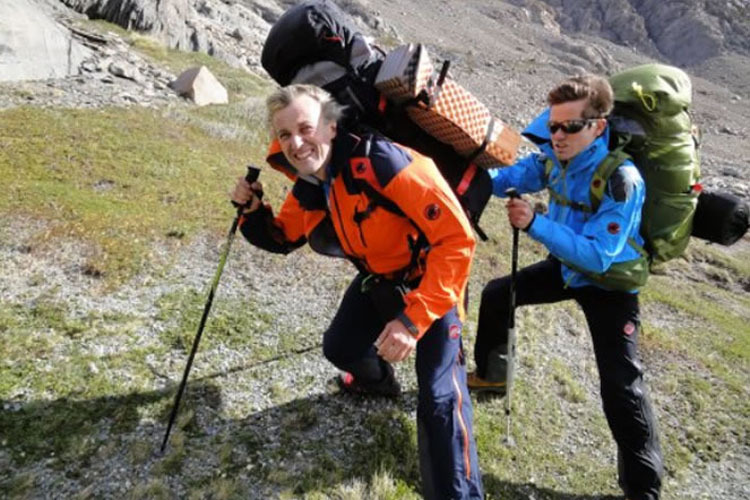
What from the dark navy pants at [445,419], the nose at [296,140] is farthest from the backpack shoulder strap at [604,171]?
the nose at [296,140]

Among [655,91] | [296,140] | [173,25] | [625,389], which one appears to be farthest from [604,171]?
[173,25]

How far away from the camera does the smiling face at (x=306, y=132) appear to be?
4.19 m

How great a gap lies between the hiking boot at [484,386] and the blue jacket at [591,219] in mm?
2056

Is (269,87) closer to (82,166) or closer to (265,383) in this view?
(82,166)

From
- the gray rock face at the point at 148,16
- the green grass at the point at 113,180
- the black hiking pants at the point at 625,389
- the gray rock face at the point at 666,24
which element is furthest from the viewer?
the gray rock face at the point at 666,24

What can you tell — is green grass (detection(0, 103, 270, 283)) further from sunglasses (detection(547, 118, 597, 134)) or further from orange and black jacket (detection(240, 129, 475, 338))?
sunglasses (detection(547, 118, 597, 134))

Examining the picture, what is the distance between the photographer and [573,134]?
471 centimetres

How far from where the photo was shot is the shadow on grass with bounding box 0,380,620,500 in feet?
16.6

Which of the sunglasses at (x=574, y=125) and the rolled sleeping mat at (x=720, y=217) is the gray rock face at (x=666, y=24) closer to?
the rolled sleeping mat at (x=720, y=217)

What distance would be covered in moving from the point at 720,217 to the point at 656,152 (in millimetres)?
990

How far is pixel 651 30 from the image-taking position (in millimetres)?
166375

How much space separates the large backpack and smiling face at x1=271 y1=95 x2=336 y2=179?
0.90ft

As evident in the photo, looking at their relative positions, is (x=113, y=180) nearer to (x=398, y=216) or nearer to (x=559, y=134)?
(x=398, y=216)

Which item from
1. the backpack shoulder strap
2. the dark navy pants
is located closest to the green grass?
the dark navy pants
